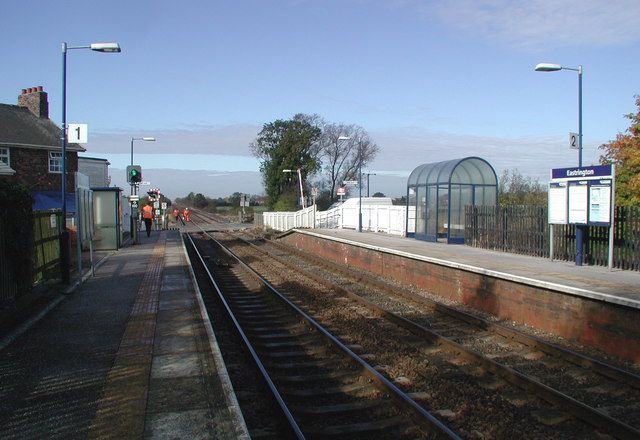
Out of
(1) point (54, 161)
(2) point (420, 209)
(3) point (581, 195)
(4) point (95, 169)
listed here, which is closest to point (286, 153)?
(4) point (95, 169)

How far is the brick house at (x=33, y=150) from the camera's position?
34.6 metres

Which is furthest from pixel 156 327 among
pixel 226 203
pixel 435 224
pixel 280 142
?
pixel 226 203

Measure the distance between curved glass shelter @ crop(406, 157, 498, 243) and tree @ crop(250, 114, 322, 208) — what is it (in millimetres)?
47152

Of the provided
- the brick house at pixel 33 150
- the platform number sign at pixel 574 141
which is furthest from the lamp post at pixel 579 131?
the brick house at pixel 33 150

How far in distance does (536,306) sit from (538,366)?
7.44 ft

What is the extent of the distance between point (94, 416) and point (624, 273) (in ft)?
34.1

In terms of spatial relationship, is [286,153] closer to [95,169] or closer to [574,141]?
[95,169]

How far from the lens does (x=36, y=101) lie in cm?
3912

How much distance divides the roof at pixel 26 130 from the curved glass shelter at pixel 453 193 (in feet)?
77.6

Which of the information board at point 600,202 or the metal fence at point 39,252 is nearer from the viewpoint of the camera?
the metal fence at point 39,252

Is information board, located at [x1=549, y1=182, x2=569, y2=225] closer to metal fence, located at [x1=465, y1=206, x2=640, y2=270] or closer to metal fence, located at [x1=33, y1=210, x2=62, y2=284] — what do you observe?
metal fence, located at [x1=465, y1=206, x2=640, y2=270]

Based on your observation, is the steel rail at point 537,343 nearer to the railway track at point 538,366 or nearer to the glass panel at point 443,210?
the railway track at point 538,366

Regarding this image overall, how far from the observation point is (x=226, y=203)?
14188cm

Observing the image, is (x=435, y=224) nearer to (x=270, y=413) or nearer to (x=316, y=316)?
(x=316, y=316)
